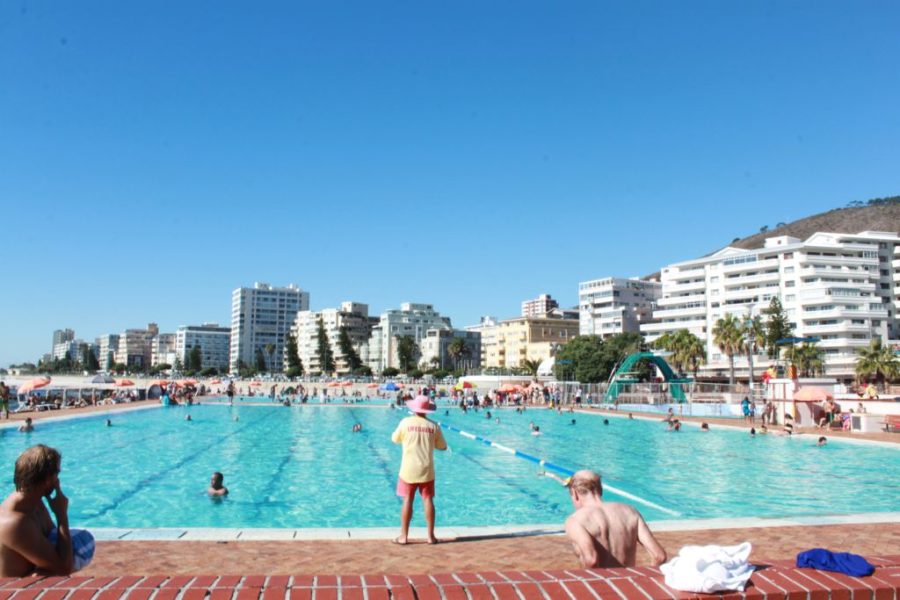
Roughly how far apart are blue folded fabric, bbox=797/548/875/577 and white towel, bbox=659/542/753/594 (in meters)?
0.46

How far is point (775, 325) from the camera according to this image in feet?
263

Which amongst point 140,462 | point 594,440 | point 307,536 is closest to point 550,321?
point 594,440

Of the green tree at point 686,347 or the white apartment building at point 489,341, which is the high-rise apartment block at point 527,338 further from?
the green tree at point 686,347

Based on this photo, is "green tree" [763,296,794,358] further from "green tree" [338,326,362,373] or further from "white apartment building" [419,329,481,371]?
"green tree" [338,326,362,373]

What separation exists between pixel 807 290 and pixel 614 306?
44.0m

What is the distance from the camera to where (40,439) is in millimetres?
24500

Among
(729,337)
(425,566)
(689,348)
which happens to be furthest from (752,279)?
(425,566)

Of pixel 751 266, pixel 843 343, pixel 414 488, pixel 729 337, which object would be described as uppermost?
pixel 751 266

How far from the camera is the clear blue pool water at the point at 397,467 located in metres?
12.4

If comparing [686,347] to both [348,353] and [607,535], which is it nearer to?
[607,535]

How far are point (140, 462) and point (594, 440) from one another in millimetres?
17229

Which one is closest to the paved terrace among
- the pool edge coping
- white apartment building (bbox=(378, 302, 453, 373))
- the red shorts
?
the red shorts

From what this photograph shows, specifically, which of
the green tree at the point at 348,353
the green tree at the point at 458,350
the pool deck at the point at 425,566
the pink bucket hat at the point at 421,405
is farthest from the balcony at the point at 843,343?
the green tree at the point at 348,353

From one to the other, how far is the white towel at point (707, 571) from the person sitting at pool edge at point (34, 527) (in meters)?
3.39
